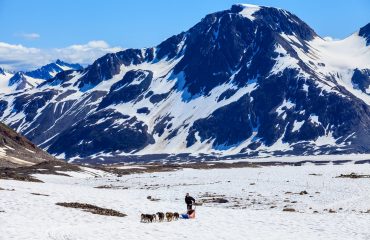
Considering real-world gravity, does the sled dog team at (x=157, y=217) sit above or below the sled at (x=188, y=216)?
above

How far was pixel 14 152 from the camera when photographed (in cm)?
17312

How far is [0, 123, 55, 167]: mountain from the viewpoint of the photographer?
155 meters

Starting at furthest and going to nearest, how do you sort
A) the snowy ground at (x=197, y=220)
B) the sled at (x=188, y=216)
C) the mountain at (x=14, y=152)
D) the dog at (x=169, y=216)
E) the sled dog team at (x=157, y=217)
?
1. the mountain at (x=14, y=152)
2. the sled at (x=188, y=216)
3. the dog at (x=169, y=216)
4. the sled dog team at (x=157, y=217)
5. the snowy ground at (x=197, y=220)

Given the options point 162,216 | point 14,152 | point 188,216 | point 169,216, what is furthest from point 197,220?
point 14,152

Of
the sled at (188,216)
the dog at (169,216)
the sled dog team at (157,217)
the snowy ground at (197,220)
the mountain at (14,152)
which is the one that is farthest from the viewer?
the mountain at (14,152)

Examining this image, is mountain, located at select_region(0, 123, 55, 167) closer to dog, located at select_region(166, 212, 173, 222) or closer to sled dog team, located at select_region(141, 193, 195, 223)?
sled dog team, located at select_region(141, 193, 195, 223)

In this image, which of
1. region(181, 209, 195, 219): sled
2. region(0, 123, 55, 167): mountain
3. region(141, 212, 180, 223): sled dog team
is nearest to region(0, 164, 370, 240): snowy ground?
region(141, 212, 180, 223): sled dog team

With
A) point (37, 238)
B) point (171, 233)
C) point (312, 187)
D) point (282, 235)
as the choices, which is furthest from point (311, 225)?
point (312, 187)

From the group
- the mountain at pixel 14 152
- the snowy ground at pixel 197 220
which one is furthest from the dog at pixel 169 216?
the mountain at pixel 14 152

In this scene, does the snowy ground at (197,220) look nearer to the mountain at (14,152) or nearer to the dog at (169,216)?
the dog at (169,216)

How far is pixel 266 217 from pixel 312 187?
36152 millimetres

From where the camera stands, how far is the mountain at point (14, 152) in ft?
507

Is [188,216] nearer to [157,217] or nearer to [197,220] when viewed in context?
[197,220]

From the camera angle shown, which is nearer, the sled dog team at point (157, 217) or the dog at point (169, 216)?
the sled dog team at point (157, 217)
